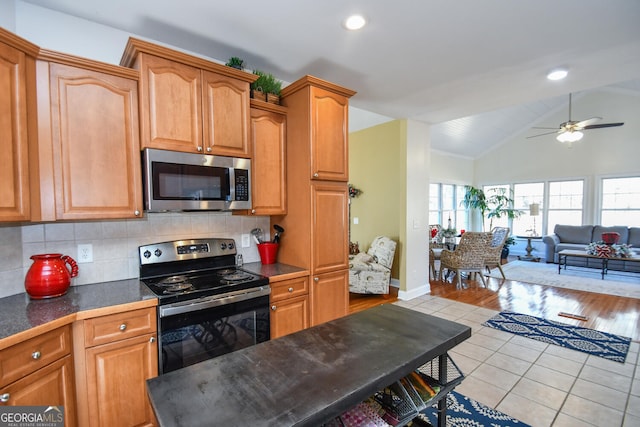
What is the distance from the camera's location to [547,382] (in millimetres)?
2410

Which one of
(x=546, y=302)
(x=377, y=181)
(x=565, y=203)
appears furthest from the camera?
(x=565, y=203)

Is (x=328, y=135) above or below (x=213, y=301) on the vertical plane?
above

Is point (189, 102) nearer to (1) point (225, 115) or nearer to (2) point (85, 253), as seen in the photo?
(1) point (225, 115)

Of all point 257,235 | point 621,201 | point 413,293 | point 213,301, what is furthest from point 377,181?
point 621,201

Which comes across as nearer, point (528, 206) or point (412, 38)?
point (412, 38)

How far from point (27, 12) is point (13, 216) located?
133 centimetres

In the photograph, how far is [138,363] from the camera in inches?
64.7

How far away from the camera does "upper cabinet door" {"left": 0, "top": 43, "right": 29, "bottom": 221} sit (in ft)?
4.79

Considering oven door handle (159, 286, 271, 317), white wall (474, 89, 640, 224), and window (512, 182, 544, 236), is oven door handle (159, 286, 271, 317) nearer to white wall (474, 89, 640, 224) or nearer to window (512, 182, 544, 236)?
window (512, 182, 544, 236)

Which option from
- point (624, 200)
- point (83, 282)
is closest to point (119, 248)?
point (83, 282)

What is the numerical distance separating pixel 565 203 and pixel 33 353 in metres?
9.97

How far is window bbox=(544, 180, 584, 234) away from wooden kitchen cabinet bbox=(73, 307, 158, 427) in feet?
31.0

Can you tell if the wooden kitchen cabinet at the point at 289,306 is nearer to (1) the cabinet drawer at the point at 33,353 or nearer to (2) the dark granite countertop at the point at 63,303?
(2) the dark granite countertop at the point at 63,303

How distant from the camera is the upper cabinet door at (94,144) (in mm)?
1703
